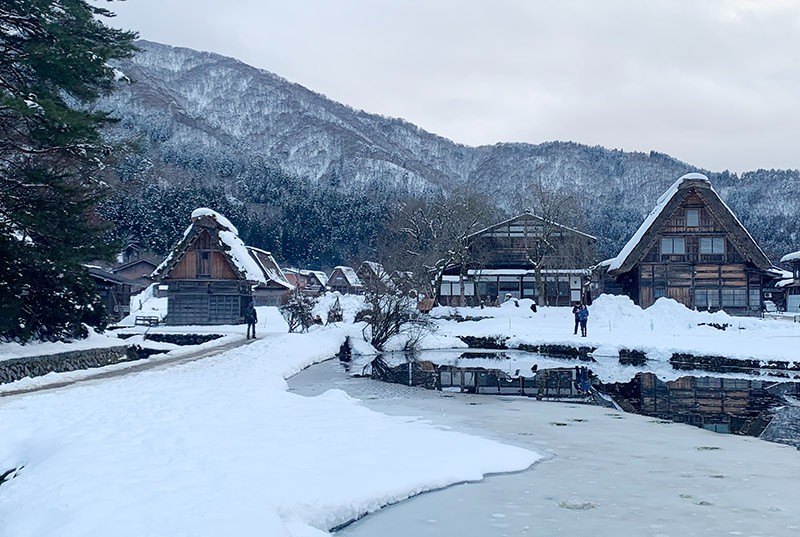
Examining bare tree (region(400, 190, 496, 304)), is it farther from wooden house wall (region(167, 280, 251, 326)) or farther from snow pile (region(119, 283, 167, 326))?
snow pile (region(119, 283, 167, 326))

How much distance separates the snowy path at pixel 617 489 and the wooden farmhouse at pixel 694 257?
3330cm

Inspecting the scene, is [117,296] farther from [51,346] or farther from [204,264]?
[51,346]

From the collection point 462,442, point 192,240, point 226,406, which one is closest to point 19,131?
point 226,406

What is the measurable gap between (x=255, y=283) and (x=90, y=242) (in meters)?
25.5

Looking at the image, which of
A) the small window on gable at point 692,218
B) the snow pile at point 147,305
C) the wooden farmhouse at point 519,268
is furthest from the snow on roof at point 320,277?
the small window on gable at point 692,218

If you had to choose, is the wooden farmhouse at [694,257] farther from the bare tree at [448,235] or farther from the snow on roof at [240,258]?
the snow on roof at [240,258]

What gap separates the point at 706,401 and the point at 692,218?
31.8 m

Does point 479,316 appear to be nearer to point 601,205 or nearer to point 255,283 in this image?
point 255,283

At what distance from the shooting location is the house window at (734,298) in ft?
144

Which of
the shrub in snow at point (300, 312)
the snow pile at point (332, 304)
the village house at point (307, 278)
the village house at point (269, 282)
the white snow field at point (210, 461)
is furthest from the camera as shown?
the village house at point (307, 278)

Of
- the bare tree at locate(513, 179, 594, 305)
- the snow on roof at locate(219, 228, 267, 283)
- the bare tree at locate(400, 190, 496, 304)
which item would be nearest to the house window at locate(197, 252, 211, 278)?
the snow on roof at locate(219, 228, 267, 283)

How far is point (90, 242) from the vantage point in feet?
61.3

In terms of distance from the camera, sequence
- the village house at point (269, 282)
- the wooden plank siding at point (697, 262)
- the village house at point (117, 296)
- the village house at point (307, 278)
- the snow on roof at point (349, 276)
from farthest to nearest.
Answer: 1. the snow on roof at point (349, 276)
2. the village house at point (307, 278)
3. the village house at point (269, 282)
4. the village house at point (117, 296)
5. the wooden plank siding at point (697, 262)

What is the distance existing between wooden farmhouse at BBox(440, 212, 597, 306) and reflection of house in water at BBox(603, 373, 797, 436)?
30725mm
